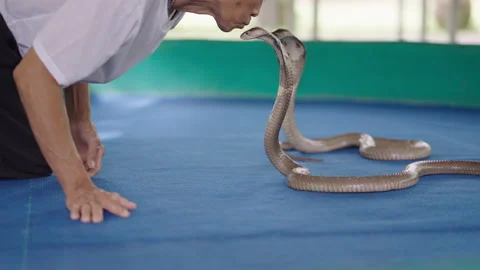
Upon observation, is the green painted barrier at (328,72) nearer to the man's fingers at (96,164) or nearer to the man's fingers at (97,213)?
the man's fingers at (96,164)

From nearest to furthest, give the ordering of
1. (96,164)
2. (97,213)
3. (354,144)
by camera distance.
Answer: (97,213), (96,164), (354,144)

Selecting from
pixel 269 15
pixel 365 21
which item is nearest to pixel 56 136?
pixel 269 15

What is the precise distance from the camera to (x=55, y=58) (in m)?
2.22

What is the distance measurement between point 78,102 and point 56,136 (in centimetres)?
80

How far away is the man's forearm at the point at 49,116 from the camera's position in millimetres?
2238

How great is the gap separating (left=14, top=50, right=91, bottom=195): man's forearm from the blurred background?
437 cm

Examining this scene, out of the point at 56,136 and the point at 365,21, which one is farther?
the point at 365,21

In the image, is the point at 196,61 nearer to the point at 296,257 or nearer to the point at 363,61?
the point at 363,61

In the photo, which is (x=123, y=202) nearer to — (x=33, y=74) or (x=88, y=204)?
(x=88, y=204)

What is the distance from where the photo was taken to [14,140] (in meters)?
3.05

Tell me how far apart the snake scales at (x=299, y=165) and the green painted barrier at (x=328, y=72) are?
224 centimetres

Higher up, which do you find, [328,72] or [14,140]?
[14,140]

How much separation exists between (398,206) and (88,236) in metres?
1.04

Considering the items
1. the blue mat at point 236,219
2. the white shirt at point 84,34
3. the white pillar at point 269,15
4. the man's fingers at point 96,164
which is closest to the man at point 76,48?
the white shirt at point 84,34
